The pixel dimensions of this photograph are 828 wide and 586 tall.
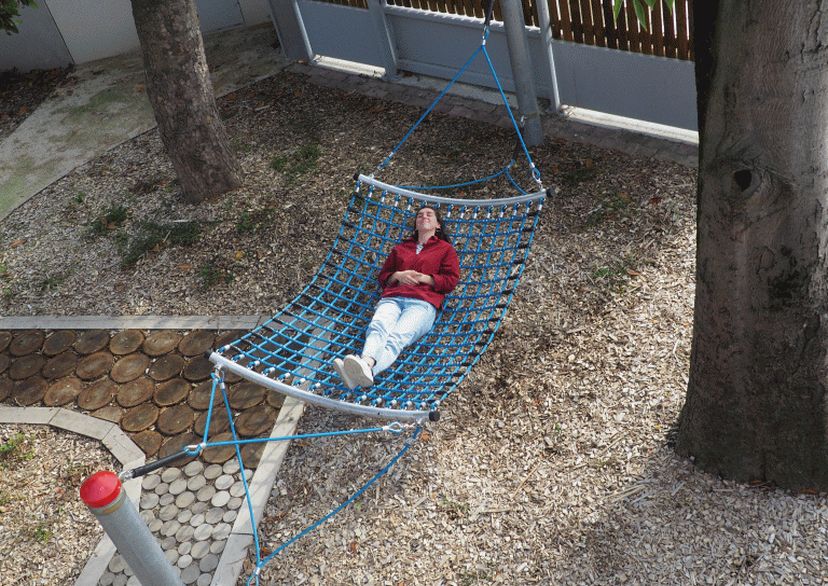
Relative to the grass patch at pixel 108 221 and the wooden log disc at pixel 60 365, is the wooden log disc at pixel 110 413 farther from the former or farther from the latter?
the grass patch at pixel 108 221

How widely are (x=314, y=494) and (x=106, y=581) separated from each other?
113 centimetres

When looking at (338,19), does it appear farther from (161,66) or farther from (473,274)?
(473,274)

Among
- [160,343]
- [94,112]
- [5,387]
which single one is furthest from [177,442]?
[94,112]

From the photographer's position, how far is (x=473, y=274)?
5594mm

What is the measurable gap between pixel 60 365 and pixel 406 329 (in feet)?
8.21

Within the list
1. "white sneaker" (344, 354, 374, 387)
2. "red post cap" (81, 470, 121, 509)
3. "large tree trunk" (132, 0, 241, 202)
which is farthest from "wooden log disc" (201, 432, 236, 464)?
"large tree trunk" (132, 0, 241, 202)

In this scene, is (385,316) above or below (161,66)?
below

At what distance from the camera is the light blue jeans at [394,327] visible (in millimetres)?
4625

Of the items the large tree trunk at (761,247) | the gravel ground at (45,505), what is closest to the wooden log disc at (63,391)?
the gravel ground at (45,505)

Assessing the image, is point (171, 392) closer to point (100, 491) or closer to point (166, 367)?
point (166, 367)

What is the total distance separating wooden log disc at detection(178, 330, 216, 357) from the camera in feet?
17.8

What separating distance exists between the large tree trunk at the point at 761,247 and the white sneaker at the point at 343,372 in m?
1.70

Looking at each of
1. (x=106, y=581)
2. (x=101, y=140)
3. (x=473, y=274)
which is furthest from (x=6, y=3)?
(x=106, y=581)

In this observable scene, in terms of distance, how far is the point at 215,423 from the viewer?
16.2 feet
